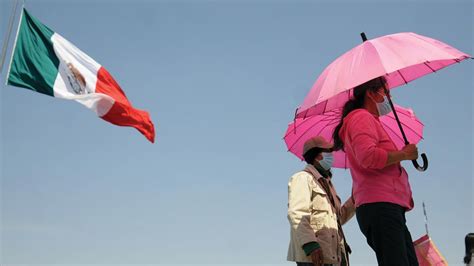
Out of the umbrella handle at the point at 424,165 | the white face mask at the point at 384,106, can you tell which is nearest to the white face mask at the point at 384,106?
the white face mask at the point at 384,106

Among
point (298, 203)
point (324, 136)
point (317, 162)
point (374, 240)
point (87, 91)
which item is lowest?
point (374, 240)

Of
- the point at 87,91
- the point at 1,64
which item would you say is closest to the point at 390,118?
the point at 87,91

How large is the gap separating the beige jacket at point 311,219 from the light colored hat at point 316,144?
0.86ft

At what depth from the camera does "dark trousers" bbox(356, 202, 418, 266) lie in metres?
4.34

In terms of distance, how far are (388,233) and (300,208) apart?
1583 millimetres

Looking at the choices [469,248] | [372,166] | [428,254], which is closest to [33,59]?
[372,166]

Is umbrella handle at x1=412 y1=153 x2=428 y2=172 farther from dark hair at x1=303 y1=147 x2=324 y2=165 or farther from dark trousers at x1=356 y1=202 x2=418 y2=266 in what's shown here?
dark hair at x1=303 y1=147 x2=324 y2=165

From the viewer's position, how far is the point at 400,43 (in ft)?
17.6

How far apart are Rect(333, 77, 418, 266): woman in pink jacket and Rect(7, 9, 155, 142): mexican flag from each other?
2.92 metres

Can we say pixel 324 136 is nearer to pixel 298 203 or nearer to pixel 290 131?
pixel 290 131

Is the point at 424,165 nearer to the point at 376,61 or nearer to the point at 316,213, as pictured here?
the point at 376,61

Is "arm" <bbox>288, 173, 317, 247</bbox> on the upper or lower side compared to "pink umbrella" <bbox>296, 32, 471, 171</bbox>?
lower

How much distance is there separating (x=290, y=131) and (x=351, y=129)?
2464mm

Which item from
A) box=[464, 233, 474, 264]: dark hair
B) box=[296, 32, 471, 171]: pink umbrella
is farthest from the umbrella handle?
box=[464, 233, 474, 264]: dark hair
